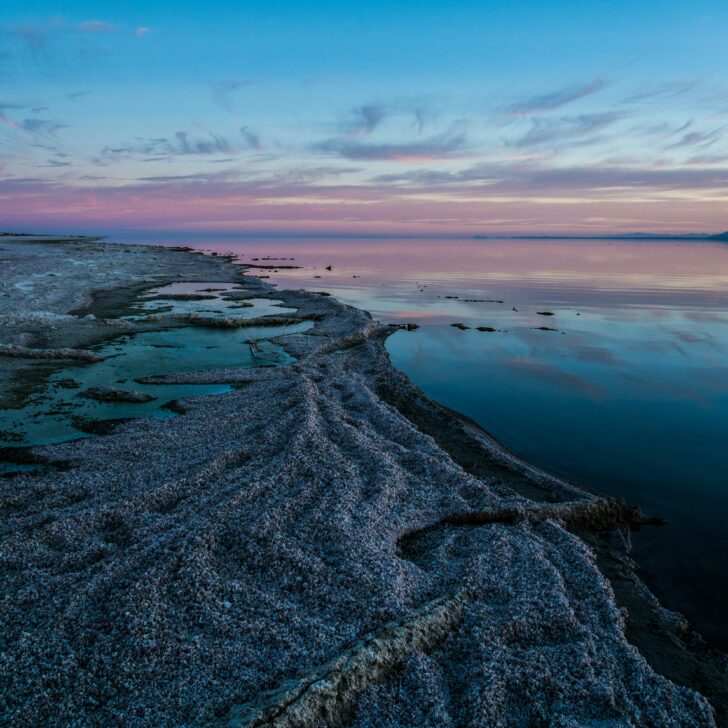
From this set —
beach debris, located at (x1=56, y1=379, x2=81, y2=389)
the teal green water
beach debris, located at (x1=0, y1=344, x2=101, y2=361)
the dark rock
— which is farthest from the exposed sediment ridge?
beach debris, located at (x1=0, y1=344, x2=101, y2=361)

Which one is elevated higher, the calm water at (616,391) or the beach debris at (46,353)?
the beach debris at (46,353)

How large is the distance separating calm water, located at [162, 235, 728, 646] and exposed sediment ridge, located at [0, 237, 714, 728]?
1.38 meters

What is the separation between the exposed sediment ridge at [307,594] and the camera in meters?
4.94

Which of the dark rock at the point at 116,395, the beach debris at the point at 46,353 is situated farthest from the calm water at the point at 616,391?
the beach debris at the point at 46,353

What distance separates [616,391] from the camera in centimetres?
1686

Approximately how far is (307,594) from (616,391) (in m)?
14.2

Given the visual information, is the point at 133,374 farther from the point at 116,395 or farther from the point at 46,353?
the point at 46,353

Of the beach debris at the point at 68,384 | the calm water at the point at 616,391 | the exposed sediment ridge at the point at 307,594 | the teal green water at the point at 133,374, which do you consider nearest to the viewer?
the exposed sediment ridge at the point at 307,594

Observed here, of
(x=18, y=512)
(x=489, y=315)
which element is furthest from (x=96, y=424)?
(x=489, y=315)

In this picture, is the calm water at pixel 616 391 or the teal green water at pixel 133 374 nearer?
the calm water at pixel 616 391

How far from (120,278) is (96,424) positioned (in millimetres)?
34373

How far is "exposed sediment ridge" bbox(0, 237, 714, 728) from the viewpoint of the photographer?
4941 mm

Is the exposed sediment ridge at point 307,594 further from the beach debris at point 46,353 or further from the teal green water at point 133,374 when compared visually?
the beach debris at point 46,353

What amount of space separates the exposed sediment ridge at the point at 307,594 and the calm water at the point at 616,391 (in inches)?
54.5
